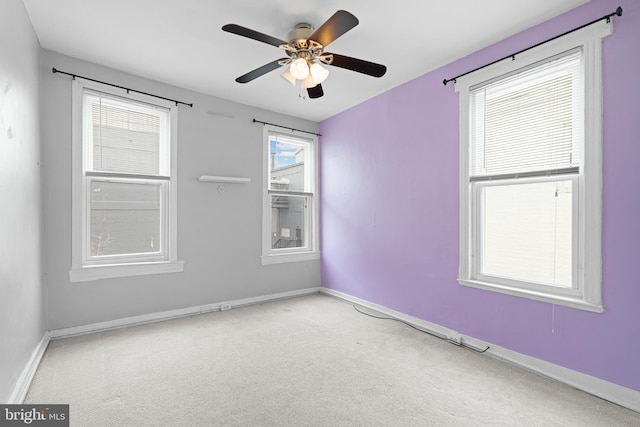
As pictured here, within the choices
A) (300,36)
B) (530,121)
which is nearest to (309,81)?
(300,36)

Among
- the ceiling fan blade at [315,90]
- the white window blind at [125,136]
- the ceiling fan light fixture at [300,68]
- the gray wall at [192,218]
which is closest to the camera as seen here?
the ceiling fan light fixture at [300,68]

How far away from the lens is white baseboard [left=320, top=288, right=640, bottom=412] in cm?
192

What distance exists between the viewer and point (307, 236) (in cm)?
478

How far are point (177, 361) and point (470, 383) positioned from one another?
89.0 inches

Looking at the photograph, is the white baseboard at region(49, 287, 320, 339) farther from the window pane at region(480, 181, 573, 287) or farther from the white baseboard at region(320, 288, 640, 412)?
the window pane at region(480, 181, 573, 287)

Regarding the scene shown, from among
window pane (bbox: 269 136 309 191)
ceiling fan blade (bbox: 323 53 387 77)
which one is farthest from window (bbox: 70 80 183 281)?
ceiling fan blade (bbox: 323 53 387 77)

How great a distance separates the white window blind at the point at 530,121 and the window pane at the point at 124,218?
3.43 metres

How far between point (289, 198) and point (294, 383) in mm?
2889

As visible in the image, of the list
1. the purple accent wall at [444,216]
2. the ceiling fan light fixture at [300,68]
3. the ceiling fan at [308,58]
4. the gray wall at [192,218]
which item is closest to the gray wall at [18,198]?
the gray wall at [192,218]

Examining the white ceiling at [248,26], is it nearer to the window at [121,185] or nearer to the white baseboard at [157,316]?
the window at [121,185]

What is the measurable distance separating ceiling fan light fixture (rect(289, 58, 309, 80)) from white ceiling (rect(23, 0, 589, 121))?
387 mm

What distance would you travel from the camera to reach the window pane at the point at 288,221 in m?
4.45

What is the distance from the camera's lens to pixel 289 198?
4629 mm

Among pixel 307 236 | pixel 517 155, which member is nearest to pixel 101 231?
pixel 307 236
